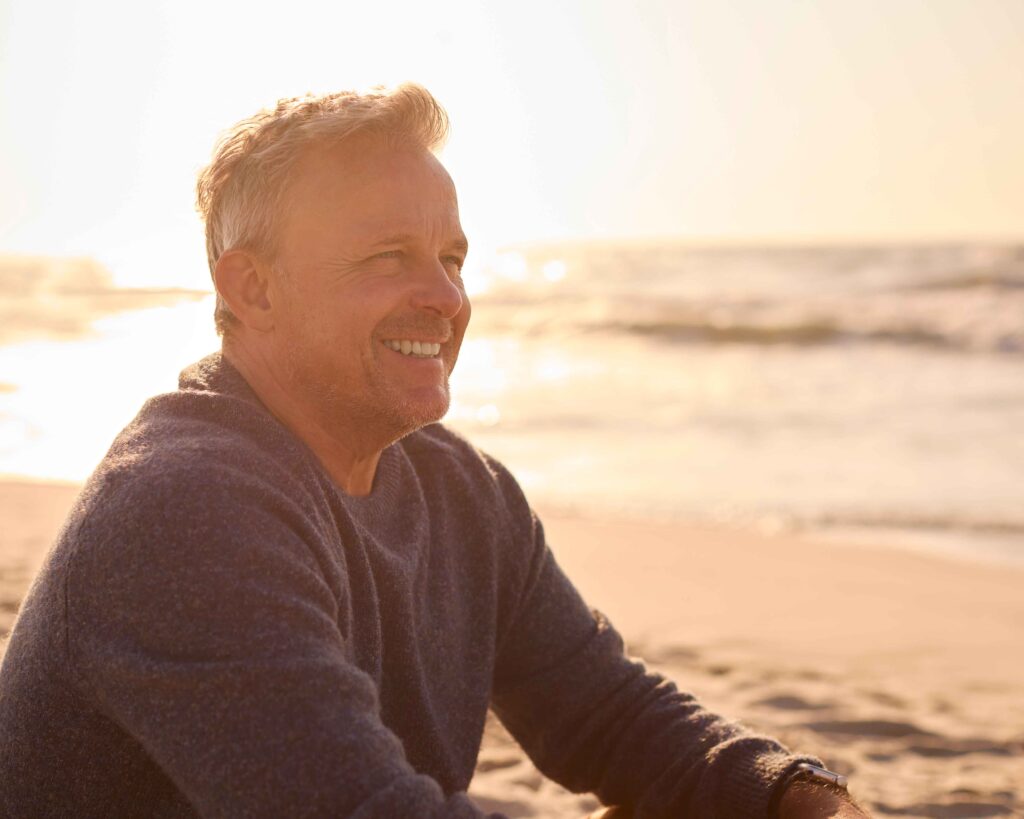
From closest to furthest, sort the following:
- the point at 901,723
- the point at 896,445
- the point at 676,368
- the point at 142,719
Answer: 1. the point at 142,719
2. the point at 901,723
3. the point at 896,445
4. the point at 676,368

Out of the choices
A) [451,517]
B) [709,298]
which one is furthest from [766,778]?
[709,298]

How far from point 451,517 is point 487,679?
0.99ft

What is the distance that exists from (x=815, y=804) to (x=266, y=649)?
1108mm

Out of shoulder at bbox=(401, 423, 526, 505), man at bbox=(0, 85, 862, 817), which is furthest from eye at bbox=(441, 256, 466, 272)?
shoulder at bbox=(401, 423, 526, 505)

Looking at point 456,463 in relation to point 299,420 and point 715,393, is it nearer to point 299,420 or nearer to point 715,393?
point 299,420

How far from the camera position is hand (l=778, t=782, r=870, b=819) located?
2184 millimetres

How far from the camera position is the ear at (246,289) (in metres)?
2.06

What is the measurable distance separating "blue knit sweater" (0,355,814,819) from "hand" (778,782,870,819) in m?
0.05

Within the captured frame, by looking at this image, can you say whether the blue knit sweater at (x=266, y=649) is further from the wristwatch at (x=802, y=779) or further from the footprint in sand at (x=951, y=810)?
the footprint in sand at (x=951, y=810)

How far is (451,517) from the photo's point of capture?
2.37m

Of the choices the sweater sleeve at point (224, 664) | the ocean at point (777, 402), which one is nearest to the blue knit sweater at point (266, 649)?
the sweater sleeve at point (224, 664)

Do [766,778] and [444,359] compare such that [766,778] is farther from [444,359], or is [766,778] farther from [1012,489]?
[1012,489]

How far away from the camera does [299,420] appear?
6.84 ft

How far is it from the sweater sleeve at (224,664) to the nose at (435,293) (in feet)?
1.79
